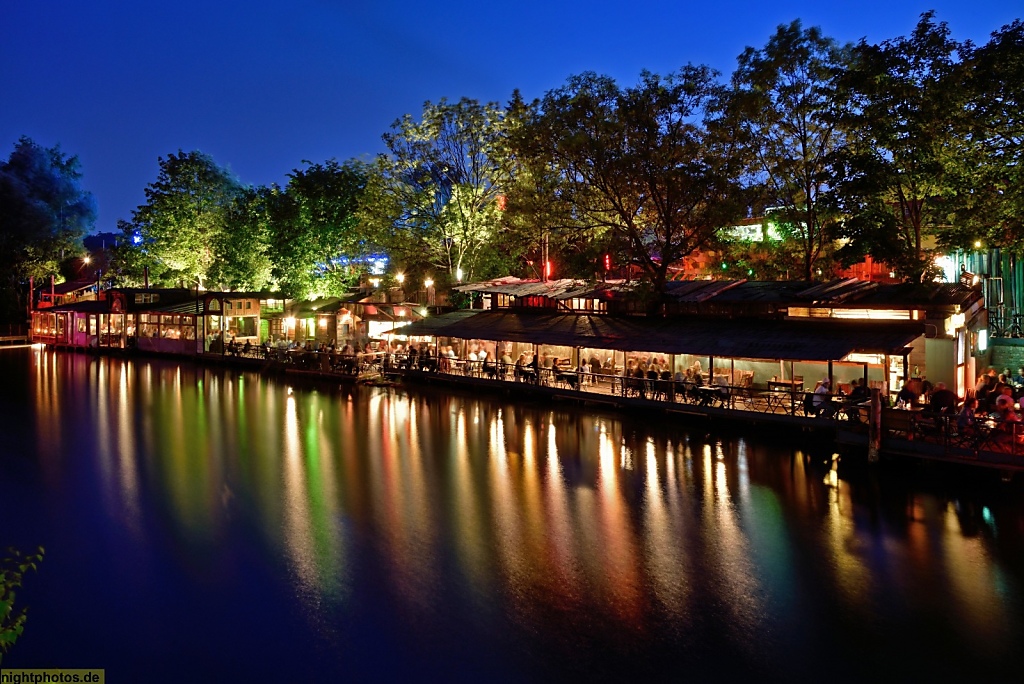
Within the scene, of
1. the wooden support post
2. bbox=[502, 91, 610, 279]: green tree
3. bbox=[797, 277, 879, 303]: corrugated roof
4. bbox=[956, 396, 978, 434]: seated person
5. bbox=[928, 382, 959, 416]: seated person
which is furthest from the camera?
bbox=[502, 91, 610, 279]: green tree

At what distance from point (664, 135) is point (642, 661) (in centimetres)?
2384

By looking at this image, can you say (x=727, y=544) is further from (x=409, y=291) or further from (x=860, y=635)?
(x=409, y=291)

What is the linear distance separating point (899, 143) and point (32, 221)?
72.3m

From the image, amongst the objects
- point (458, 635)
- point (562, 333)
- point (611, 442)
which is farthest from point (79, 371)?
point (458, 635)

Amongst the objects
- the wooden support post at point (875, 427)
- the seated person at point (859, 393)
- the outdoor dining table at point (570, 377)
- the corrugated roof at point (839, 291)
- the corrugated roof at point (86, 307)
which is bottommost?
the wooden support post at point (875, 427)

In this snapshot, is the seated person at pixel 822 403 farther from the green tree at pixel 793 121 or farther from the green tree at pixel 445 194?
the green tree at pixel 445 194

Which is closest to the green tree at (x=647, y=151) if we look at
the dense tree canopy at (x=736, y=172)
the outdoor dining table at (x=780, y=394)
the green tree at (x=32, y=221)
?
the dense tree canopy at (x=736, y=172)

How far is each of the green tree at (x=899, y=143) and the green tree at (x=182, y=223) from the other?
45581mm

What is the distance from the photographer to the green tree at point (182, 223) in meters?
55.5

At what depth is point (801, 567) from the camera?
12.5 m

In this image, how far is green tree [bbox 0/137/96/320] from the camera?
65.8m

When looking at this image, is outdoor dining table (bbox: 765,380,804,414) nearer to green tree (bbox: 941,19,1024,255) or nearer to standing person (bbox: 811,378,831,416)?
standing person (bbox: 811,378,831,416)

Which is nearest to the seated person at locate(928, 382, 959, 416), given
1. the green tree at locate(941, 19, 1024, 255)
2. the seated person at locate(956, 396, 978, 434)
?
the seated person at locate(956, 396, 978, 434)

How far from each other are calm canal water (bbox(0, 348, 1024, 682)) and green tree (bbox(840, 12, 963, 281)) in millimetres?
10513
